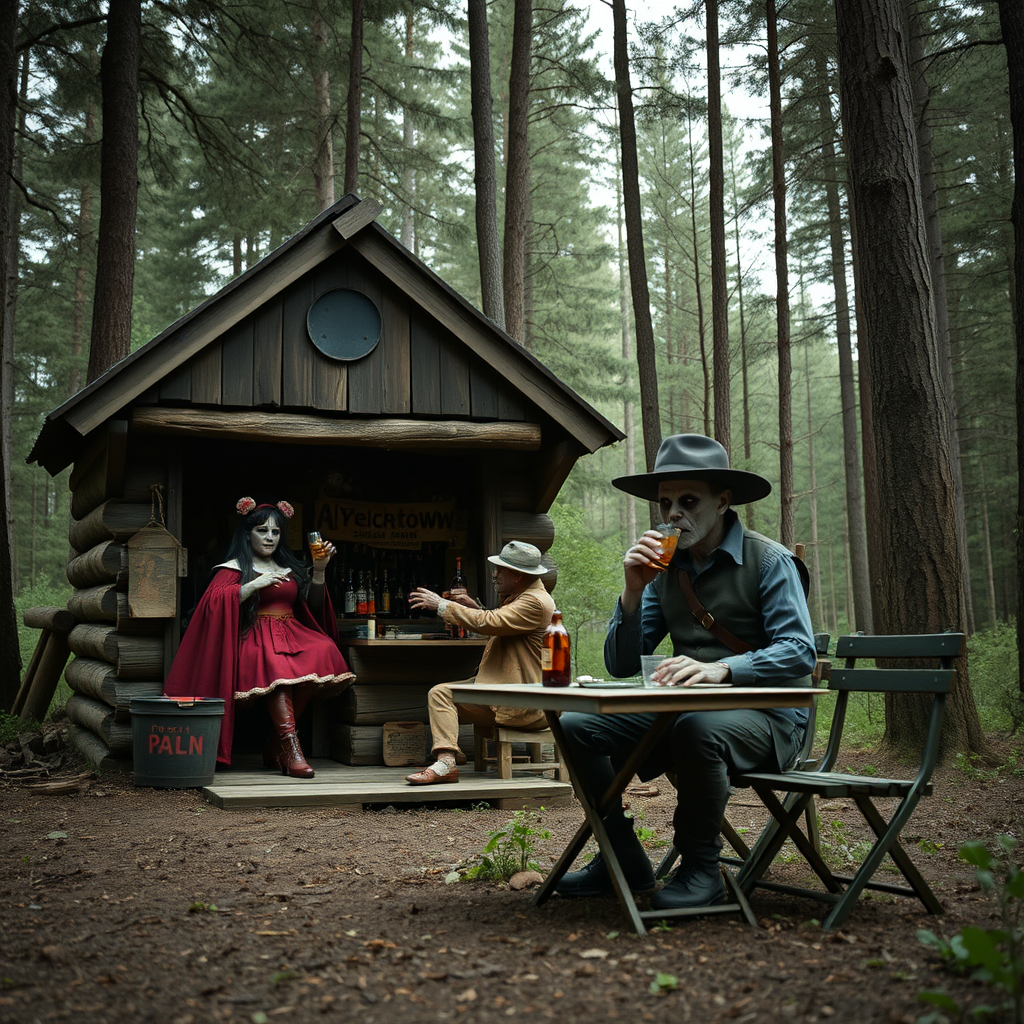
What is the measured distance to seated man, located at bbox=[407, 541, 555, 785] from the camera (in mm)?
6699

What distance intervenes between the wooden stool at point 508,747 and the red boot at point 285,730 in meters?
1.32

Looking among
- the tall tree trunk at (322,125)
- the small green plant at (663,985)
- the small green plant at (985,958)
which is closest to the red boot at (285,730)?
the small green plant at (663,985)

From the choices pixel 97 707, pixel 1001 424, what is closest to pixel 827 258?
pixel 1001 424

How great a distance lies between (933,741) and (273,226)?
1538 cm

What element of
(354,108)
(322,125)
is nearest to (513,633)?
(354,108)

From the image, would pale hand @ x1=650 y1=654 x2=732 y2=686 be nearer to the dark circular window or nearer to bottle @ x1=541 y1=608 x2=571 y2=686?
bottle @ x1=541 y1=608 x2=571 y2=686

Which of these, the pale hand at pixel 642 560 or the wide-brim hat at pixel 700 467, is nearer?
the pale hand at pixel 642 560

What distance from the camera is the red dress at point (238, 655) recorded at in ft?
24.2

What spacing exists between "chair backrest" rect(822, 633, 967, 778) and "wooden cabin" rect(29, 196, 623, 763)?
12.9 feet

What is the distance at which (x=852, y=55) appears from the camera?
7910 millimetres

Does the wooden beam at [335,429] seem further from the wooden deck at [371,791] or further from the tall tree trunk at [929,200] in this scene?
the tall tree trunk at [929,200]

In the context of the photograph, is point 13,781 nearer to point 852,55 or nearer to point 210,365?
point 210,365

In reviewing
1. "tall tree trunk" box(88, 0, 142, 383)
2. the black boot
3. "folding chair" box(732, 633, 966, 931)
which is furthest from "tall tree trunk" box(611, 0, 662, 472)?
the black boot

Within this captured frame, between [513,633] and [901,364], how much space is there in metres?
3.74
